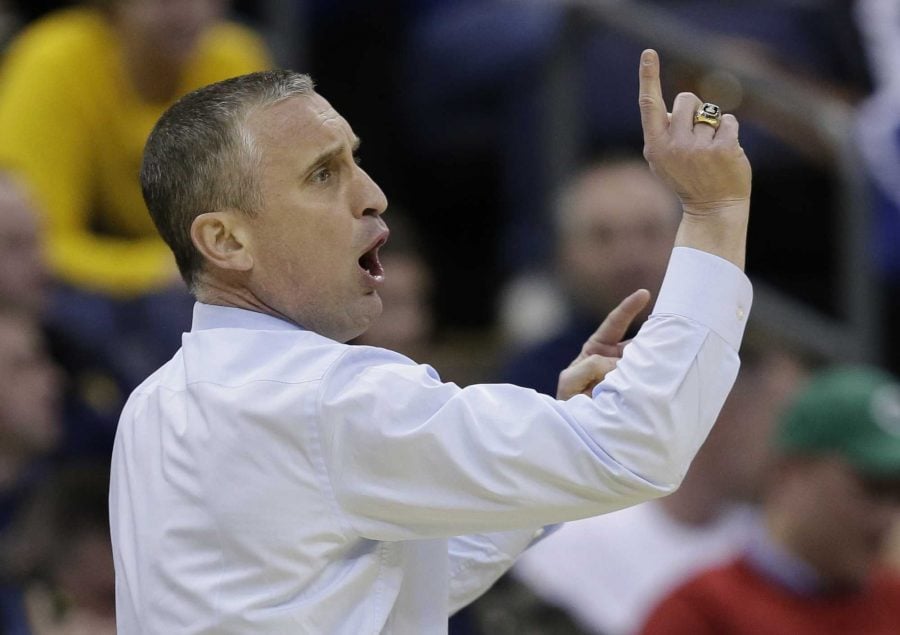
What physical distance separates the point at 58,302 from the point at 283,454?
2.84 m

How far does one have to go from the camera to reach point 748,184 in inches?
83.0

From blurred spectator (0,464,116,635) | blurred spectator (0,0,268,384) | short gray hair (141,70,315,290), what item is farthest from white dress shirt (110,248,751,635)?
blurred spectator (0,0,268,384)

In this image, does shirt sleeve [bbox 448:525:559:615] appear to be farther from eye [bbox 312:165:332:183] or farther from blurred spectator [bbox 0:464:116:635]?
blurred spectator [bbox 0:464:116:635]

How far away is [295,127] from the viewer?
2.18 metres

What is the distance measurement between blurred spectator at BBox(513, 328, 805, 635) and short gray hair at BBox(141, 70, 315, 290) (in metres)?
2.58

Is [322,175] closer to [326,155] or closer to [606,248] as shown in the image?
[326,155]

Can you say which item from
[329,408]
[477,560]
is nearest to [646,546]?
[477,560]

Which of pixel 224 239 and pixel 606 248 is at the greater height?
pixel 224 239

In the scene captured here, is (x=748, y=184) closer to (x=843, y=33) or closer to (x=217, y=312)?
(x=217, y=312)

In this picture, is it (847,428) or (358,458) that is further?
(847,428)

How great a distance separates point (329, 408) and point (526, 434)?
0.79ft

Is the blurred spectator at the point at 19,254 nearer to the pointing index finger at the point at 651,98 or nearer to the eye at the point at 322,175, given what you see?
the eye at the point at 322,175

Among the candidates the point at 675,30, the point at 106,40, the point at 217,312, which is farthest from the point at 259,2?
the point at 217,312

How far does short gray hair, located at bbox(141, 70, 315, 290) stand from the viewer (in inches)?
85.0
